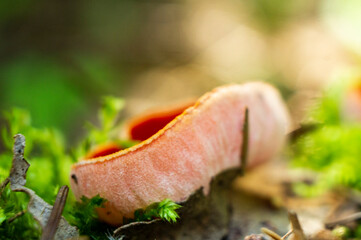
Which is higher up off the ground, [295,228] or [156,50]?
[156,50]

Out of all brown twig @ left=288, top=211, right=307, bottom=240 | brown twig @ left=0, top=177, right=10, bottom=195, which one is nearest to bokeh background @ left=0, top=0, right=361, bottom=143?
brown twig @ left=0, top=177, right=10, bottom=195

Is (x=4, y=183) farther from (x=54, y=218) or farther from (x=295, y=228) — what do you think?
(x=295, y=228)

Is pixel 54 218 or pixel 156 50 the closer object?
pixel 54 218

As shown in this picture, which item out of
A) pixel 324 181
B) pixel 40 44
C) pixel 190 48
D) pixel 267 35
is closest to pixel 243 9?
pixel 267 35

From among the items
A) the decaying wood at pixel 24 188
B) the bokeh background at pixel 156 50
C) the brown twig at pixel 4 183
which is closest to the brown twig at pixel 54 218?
the decaying wood at pixel 24 188

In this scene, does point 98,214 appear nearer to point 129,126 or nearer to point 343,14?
point 129,126

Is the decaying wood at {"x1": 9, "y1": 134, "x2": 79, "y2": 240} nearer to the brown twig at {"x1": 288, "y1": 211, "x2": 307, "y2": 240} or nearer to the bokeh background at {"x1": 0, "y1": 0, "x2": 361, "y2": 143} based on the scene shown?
the brown twig at {"x1": 288, "y1": 211, "x2": 307, "y2": 240}

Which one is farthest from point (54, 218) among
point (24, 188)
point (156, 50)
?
point (156, 50)

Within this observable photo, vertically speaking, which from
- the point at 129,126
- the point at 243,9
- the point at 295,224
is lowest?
the point at 295,224

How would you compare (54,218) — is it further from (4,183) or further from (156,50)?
(156,50)

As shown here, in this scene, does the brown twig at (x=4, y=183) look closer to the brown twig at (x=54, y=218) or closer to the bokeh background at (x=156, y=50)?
the brown twig at (x=54, y=218)
